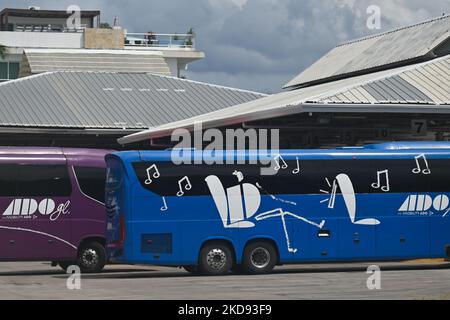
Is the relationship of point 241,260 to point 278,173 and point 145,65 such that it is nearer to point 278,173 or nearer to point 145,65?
point 278,173

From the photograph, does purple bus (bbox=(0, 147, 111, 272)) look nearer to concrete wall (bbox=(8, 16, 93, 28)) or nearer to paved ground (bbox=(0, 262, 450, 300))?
paved ground (bbox=(0, 262, 450, 300))

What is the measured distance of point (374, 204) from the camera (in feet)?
88.8

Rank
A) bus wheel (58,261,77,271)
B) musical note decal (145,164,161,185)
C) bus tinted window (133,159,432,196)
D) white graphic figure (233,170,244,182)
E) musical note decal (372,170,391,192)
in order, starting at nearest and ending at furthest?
musical note decal (145,164,161,185) < bus tinted window (133,159,432,196) < white graphic figure (233,170,244,182) < musical note decal (372,170,391,192) < bus wheel (58,261,77,271)

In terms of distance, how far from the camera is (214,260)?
26234mm

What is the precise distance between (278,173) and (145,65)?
39472 millimetres

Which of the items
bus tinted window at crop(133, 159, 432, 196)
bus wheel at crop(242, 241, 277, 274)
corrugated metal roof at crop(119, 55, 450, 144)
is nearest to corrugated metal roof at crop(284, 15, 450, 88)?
corrugated metal roof at crop(119, 55, 450, 144)

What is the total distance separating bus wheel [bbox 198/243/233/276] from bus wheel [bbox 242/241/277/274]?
16.5 inches

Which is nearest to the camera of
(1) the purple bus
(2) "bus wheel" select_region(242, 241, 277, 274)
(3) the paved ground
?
(3) the paved ground

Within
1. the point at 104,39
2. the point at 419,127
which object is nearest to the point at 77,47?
the point at 104,39

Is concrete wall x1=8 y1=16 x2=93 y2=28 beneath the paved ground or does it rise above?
above

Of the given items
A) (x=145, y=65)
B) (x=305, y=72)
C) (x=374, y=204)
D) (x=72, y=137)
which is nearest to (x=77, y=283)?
(x=374, y=204)

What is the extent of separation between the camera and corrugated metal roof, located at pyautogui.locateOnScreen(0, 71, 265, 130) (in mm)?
47031

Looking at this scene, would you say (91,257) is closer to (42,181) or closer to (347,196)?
(42,181)
